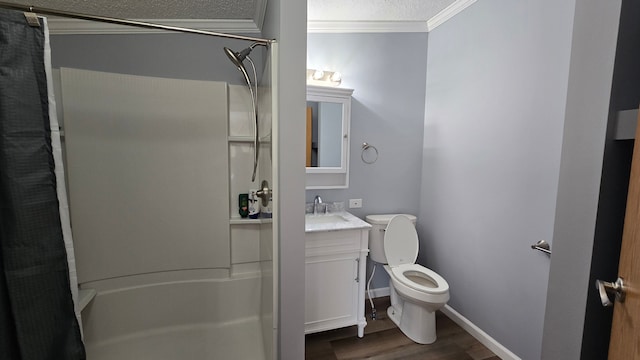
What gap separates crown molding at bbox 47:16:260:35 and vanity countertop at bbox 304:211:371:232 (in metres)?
1.49

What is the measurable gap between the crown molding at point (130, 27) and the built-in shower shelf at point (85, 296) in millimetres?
1667

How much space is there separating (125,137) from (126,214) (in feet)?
1.60

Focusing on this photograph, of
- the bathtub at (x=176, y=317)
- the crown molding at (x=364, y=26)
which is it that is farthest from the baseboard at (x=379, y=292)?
the crown molding at (x=364, y=26)

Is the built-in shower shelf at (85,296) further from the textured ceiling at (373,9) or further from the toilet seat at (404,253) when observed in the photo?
the textured ceiling at (373,9)

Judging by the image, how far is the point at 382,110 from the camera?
7.86 feet

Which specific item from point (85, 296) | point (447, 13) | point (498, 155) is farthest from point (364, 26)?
point (85, 296)

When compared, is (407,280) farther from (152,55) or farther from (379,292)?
(152,55)

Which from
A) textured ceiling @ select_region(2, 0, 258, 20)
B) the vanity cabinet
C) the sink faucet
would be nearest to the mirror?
the sink faucet

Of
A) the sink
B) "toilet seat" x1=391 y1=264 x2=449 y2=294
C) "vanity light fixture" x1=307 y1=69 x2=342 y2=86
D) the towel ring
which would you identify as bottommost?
"toilet seat" x1=391 y1=264 x2=449 y2=294

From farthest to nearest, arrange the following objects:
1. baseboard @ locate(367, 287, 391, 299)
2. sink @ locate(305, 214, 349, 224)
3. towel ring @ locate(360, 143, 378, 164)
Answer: baseboard @ locate(367, 287, 391, 299) < towel ring @ locate(360, 143, 378, 164) < sink @ locate(305, 214, 349, 224)

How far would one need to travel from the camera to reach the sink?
6.87 ft

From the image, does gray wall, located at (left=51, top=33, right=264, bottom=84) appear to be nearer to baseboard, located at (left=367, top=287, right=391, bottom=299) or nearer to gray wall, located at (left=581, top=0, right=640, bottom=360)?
gray wall, located at (left=581, top=0, right=640, bottom=360)

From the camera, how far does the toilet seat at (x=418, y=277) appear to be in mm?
1854

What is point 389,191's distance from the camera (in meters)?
2.49
